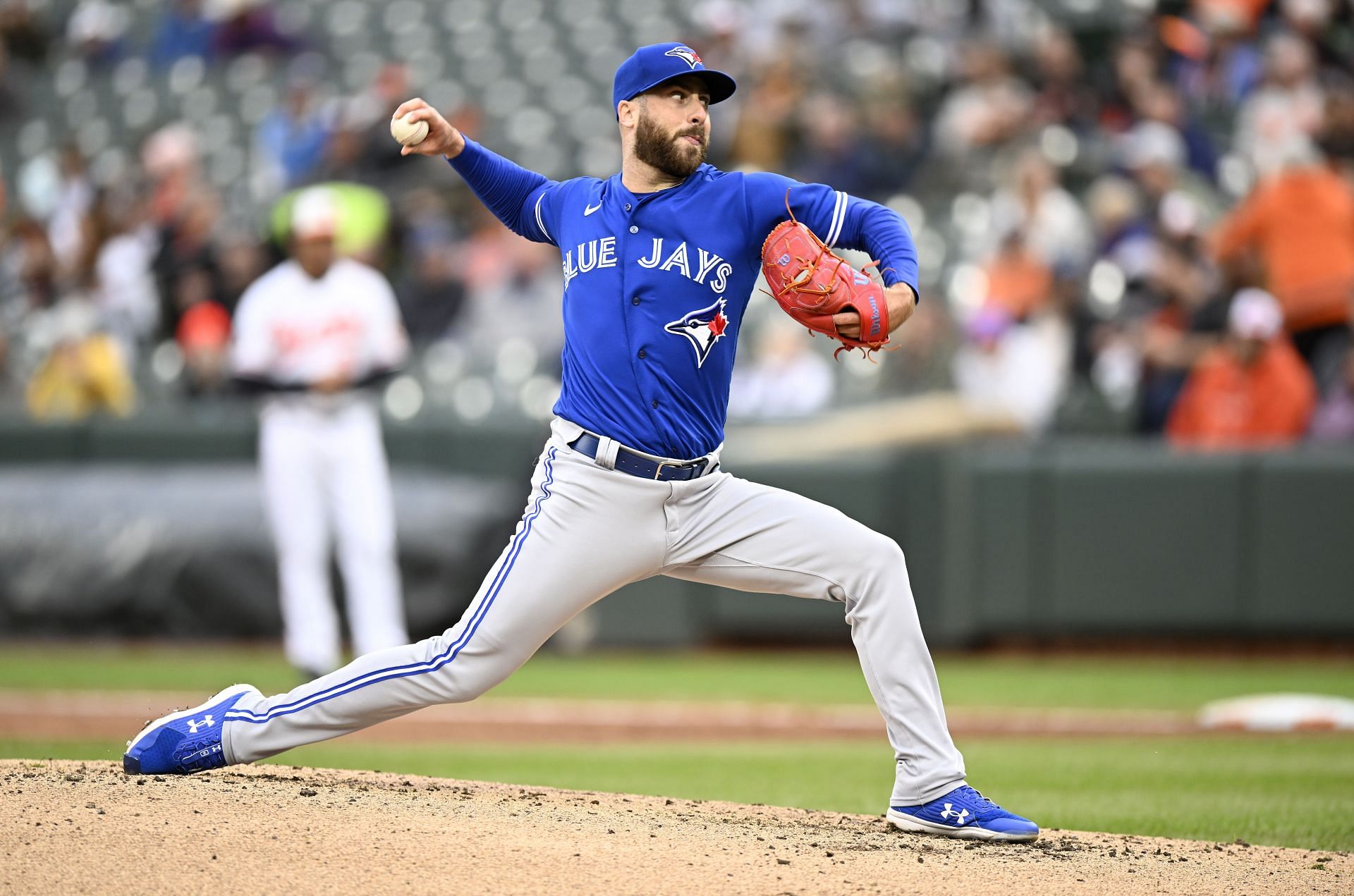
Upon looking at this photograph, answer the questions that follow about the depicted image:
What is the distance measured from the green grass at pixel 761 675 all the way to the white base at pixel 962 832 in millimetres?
4263

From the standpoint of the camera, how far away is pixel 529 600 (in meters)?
4.23

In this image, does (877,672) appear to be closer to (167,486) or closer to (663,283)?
(663,283)

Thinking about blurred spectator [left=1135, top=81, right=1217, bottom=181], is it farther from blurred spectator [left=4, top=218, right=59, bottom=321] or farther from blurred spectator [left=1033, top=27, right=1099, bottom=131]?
blurred spectator [left=4, top=218, right=59, bottom=321]

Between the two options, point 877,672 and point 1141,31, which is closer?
point 877,672

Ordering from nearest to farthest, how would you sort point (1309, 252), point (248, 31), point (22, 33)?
point (1309, 252) → point (248, 31) → point (22, 33)

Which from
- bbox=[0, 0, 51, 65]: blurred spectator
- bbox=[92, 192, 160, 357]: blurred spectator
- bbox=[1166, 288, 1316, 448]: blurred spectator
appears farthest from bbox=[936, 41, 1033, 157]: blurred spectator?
bbox=[0, 0, 51, 65]: blurred spectator

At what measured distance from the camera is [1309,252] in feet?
35.2

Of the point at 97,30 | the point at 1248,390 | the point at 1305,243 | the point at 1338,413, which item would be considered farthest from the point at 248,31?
the point at 1338,413

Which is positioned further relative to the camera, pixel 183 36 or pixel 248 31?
pixel 183 36

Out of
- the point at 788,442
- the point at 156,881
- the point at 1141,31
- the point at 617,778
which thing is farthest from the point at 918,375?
the point at 156,881

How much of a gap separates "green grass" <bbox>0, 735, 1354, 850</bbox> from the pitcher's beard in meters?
2.21

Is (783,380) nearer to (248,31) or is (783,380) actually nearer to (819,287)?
(819,287)

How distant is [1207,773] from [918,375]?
5433 millimetres

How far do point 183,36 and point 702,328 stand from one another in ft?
52.4
